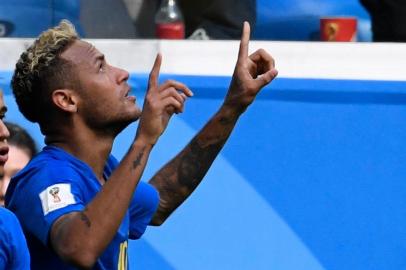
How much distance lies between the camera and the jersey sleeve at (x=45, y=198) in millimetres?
2732

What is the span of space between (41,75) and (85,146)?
0.20m

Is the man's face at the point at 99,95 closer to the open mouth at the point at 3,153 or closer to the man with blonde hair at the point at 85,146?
the man with blonde hair at the point at 85,146

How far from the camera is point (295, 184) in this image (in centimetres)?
440

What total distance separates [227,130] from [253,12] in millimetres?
1082

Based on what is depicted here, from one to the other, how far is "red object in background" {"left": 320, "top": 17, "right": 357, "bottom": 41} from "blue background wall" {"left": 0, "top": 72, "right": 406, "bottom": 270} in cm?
16

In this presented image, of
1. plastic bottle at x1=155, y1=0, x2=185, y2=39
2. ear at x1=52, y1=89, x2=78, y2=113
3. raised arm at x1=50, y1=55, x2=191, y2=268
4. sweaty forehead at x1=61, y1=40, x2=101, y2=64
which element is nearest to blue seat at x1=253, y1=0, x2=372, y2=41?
plastic bottle at x1=155, y1=0, x2=185, y2=39

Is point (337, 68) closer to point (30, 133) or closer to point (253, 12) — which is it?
point (253, 12)

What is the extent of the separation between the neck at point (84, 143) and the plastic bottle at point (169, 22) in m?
1.50

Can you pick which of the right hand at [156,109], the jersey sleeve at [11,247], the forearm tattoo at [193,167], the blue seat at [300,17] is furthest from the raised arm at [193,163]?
the blue seat at [300,17]

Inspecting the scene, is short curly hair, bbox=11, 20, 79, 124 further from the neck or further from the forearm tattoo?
the forearm tattoo

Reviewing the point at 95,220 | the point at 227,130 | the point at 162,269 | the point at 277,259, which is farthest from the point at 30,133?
the point at 95,220

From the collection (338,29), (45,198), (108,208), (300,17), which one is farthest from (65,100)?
(338,29)

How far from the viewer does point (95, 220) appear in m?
2.64

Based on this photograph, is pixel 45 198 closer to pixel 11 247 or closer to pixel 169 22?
pixel 11 247
